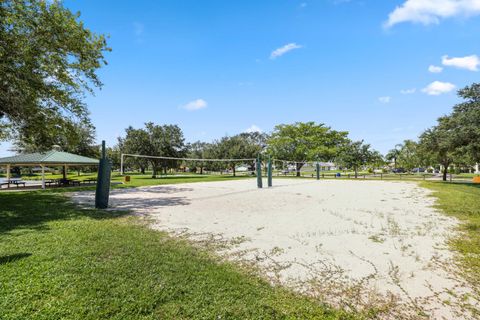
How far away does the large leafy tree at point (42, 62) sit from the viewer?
8.86 m

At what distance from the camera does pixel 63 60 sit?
1136 cm

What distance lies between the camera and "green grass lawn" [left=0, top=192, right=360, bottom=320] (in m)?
2.54

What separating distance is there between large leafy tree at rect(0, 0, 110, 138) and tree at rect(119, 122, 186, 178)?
22.2 meters

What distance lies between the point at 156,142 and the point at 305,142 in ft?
73.2

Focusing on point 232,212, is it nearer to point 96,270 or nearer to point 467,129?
point 96,270

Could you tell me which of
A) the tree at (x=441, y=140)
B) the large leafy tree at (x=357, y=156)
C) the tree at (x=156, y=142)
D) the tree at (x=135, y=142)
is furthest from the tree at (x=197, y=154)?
the tree at (x=441, y=140)

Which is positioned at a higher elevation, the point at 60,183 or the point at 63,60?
the point at 63,60

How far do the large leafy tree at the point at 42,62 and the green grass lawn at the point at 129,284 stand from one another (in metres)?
7.11

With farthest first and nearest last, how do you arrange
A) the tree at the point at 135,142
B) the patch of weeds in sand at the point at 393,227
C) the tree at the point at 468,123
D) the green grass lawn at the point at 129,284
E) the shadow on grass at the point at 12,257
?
1. the tree at the point at 135,142
2. the tree at the point at 468,123
3. the patch of weeds in sand at the point at 393,227
4. the shadow on grass at the point at 12,257
5. the green grass lawn at the point at 129,284

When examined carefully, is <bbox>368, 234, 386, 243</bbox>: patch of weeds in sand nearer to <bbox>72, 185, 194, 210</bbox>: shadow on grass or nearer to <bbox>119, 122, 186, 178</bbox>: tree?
<bbox>72, 185, 194, 210</bbox>: shadow on grass

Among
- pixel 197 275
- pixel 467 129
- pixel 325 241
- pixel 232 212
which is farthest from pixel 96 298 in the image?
pixel 467 129

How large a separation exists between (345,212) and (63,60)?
1367 cm

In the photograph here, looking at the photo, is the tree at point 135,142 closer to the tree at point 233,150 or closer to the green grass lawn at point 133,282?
the tree at point 233,150

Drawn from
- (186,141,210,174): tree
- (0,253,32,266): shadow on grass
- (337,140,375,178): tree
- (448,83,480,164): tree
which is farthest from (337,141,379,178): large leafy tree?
(0,253,32,266): shadow on grass
